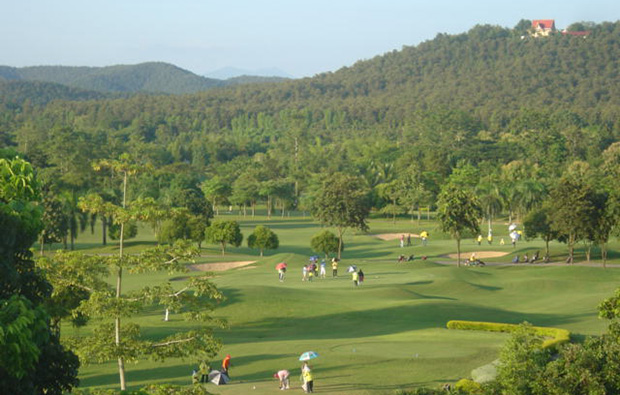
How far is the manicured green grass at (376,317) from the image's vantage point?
31.6 metres

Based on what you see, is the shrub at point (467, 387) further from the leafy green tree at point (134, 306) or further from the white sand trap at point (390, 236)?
the white sand trap at point (390, 236)

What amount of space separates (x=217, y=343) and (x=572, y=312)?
3107cm

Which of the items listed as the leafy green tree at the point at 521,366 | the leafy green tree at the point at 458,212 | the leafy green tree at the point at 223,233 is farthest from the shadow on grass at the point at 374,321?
the leafy green tree at the point at 223,233

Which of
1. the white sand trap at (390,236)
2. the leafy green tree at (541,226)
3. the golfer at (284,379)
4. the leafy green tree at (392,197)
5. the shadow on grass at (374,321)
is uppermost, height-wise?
the leafy green tree at (392,197)

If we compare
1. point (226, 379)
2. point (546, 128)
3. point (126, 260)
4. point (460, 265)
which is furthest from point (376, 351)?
point (546, 128)

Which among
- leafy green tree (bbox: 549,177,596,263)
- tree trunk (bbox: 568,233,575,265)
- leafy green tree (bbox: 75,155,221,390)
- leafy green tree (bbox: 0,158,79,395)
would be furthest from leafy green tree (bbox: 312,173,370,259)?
leafy green tree (bbox: 0,158,79,395)

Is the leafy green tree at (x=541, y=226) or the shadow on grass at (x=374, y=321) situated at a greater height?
the leafy green tree at (x=541, y=226)

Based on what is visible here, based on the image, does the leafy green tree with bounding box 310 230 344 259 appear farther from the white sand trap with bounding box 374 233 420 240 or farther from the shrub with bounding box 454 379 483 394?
the shrub with bounding box 454 379 483 394

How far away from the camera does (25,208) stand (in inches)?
696

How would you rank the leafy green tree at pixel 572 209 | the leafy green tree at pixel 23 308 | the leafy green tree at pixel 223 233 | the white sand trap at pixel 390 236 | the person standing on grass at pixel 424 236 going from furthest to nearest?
the white sand trap at pixel 390 236, the person standing on grass at pixel 424 236, the leafy green tree at pixel 223 233, the leafy green tree at pixel 572 209, the leafy green tree at pixel 23 308

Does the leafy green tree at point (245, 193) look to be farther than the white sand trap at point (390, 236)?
Yes

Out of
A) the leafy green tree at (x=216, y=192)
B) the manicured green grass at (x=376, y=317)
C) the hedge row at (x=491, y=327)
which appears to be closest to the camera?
the manicured green grass at (x=376, y=317)

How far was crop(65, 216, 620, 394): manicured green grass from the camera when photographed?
104 ft

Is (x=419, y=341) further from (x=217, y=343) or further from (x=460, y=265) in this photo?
(x=460, y=265)
